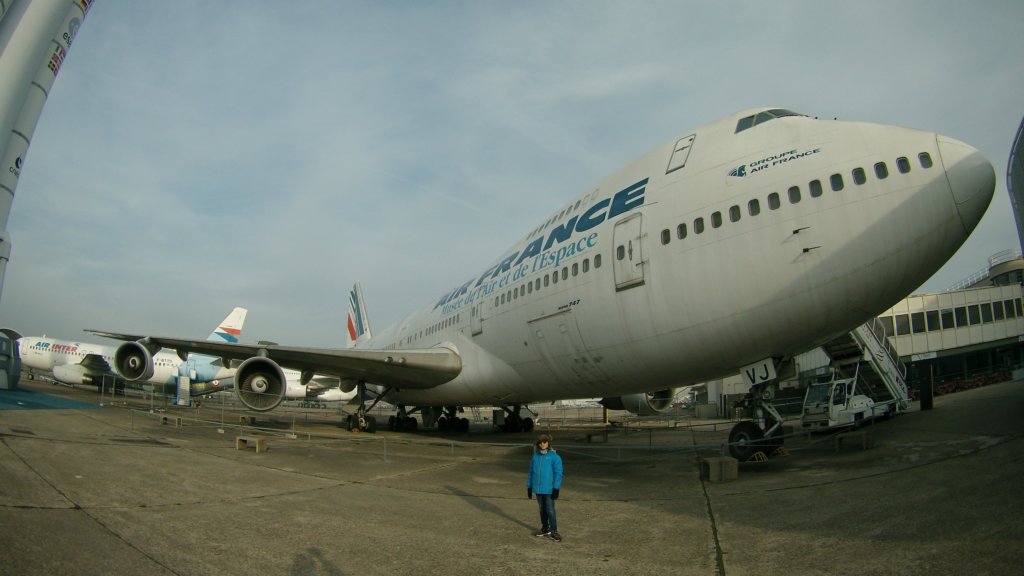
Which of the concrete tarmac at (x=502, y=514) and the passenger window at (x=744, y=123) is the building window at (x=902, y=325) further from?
the passenger window at (x=744, y=123)

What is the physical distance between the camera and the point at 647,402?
16.0 metres

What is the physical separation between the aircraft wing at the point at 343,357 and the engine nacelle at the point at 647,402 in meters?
5.38

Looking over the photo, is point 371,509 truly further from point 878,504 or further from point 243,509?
point 878,504

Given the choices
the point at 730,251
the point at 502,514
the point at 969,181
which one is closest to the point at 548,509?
the point at 502,514

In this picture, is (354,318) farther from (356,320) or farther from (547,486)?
(547,486)

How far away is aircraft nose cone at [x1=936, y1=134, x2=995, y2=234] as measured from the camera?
21.8 feet

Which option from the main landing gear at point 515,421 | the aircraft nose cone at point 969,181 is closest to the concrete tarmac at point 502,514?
the aircraft nose cone at point 969,181

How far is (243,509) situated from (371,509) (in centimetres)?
144

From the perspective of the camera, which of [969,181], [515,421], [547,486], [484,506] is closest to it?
[547,486]

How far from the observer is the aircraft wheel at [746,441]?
29.7 feet

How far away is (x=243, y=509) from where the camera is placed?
644cm

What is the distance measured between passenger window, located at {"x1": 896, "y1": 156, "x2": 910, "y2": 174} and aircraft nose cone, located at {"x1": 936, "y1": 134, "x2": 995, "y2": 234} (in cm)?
36

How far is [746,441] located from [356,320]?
29048 millimetres

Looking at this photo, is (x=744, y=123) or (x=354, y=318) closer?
(x=744, y=123)
